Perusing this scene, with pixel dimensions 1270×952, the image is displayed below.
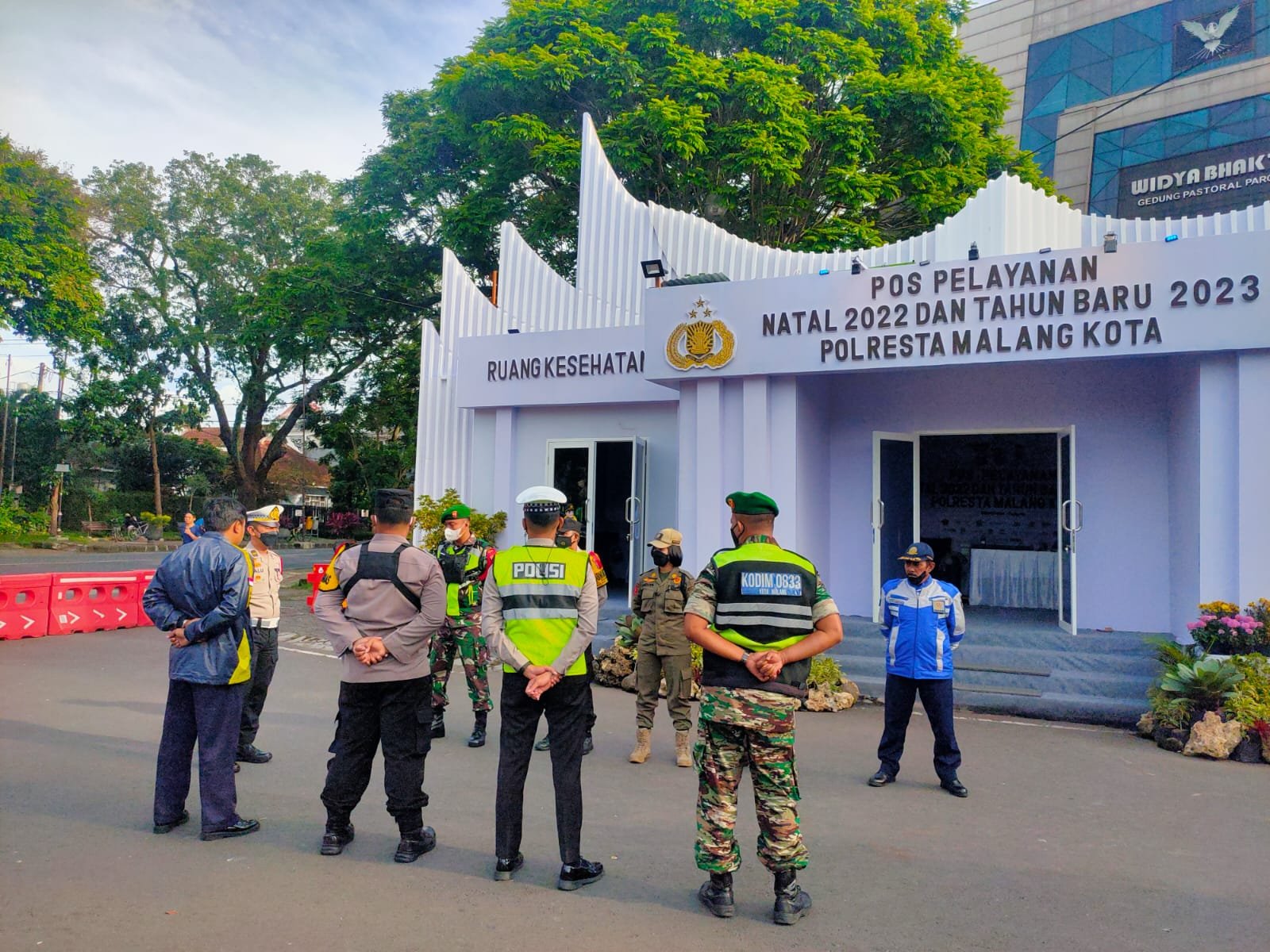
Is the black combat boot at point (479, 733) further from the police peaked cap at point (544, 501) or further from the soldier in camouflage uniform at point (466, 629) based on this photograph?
the police peaked cap at point (544, 501)

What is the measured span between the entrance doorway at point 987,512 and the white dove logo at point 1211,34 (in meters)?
25.0

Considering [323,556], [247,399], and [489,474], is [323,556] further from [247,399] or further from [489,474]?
A: [489,474]

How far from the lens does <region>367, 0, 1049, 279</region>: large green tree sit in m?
18.1

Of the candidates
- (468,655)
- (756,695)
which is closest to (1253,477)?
(756,695)

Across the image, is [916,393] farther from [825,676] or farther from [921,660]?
[921,660]

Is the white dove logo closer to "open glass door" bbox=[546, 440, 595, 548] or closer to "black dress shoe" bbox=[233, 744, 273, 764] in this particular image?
"open glass door" bbox=[546, 440, 595, 548]

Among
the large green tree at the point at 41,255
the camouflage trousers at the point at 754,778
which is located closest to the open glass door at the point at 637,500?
the camouflage trousers at the point at 754,778

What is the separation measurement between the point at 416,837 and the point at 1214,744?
594 cm

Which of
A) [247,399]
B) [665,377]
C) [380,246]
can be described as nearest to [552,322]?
Result: [665,377]

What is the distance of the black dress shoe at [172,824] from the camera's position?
4.84 meters

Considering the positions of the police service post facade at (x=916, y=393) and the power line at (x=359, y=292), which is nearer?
the police service post facade at (x=916, y=393)

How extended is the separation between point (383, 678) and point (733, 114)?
1687 centimetres

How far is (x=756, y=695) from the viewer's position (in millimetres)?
3979

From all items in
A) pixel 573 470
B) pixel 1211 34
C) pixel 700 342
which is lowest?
pixel 573 470
